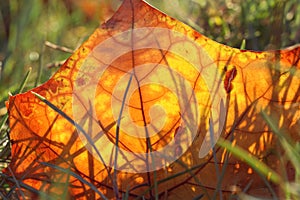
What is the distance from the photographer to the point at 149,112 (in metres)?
0.60

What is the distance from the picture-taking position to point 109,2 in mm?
1520

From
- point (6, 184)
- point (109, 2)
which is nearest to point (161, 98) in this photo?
point (6, 184)

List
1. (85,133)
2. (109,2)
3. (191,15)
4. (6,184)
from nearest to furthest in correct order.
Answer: (85,133) → (6,184) → (191,15) → (109,2)

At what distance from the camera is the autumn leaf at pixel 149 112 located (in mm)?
590

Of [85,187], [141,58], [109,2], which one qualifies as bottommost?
[85,187]

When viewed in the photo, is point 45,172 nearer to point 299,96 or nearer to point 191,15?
point 299,96

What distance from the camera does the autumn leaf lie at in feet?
1.94

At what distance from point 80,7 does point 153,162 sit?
1040mm

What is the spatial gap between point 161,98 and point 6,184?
0.23 m

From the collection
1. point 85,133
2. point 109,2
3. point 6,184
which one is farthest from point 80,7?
point 85,133

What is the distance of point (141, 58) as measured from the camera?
1.95 ft

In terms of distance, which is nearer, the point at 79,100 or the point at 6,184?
the point at 79,100

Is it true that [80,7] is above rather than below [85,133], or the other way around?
above

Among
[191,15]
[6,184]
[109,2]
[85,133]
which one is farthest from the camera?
[109,2]
